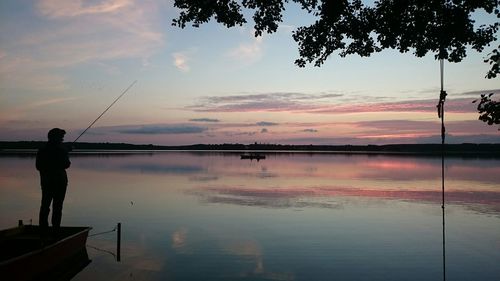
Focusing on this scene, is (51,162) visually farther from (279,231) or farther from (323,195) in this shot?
(323,195)

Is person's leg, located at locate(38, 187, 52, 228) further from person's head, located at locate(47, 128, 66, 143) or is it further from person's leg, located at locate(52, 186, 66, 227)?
person's head, located at locate(47, 128, 66, 143)

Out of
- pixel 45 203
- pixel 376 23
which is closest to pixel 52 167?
pixel 45 203

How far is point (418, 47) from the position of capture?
10.4 m

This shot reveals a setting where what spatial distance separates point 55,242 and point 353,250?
10.7m

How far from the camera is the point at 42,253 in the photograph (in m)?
12.2

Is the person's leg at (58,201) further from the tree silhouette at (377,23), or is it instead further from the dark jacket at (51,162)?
the tree silhouette at (377,23)

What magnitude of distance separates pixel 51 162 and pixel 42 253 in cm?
249

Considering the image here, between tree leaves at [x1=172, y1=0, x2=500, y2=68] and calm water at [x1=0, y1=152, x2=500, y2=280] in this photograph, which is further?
calm water at [x1=0, y1=152, x2=500, y2=280]

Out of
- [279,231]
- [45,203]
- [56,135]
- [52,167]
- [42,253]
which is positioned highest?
[56,135]

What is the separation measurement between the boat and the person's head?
269 centimetres

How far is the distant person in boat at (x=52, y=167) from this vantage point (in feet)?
40.6

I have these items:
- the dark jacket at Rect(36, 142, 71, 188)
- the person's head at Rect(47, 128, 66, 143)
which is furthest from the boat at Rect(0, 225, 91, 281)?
the person's head at Rect(47, 128, 66, 143)

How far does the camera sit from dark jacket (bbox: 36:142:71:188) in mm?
12406

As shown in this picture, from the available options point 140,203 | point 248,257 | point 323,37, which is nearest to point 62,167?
point 248,257
